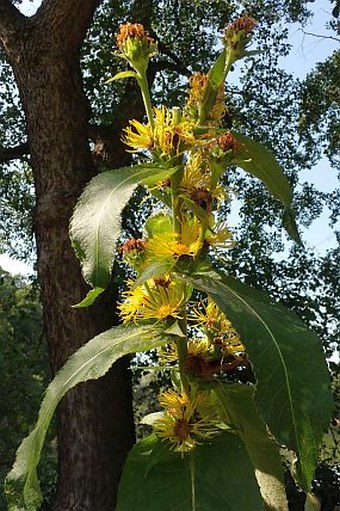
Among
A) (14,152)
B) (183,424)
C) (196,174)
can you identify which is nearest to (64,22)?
(14,152)

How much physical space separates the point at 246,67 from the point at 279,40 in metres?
0.32

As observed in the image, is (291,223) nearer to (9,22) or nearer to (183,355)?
(183,355)

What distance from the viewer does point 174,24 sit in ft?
17.5

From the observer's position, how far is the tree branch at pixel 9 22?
3.65 meters

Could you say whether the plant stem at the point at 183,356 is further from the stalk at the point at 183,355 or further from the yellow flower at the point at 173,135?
the yellow flower at the point at 173,135

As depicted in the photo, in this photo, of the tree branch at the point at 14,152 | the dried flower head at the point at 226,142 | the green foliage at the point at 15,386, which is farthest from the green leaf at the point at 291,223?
the green foliage at the point at 15,386

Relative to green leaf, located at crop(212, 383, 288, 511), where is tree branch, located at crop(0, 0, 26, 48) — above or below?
above

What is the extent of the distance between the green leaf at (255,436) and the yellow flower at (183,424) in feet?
0.08

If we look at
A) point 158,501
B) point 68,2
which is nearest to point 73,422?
point 68,2

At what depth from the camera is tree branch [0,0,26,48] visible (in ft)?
12.0

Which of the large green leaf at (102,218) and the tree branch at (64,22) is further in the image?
the tree branch at (64,22)

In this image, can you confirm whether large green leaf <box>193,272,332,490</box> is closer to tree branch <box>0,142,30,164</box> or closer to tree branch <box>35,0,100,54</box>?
tree branch <box>35,0,100,54</box>

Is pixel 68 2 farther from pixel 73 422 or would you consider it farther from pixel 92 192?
pixel 92 192

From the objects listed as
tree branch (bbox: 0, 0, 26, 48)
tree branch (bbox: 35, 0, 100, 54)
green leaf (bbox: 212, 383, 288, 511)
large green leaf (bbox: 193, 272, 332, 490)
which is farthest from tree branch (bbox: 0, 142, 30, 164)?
large green leaf (bbox: 193, 272, 332, 490)
